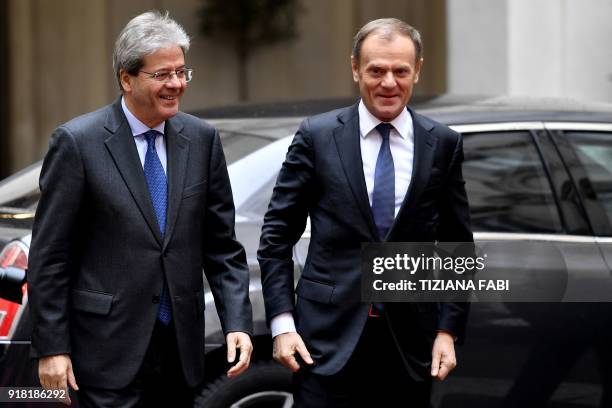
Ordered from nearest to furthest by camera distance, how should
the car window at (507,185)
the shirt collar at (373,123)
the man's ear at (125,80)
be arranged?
1. the man's ear at (125,80)
2. the shirt collar at (373,123)
3. the car window at (507,185)

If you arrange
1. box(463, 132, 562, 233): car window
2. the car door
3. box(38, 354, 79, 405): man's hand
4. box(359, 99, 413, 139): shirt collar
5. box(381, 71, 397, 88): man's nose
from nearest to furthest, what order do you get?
box(38, 354, 79, 405): man's hand, box(381, 71, 397, 88): man's nose, box(359, 99, 413, 139): shirt collar, the car door, box(463, 132, 562, 233): car window

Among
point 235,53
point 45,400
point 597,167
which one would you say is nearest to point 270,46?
point 235,53

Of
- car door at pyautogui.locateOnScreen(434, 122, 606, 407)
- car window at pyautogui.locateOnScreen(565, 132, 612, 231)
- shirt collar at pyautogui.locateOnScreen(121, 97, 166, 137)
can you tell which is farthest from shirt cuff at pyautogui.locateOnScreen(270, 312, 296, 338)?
car window at pyautogui.locateOnScreen(565, 132, 612, 231)

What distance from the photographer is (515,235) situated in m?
5.03

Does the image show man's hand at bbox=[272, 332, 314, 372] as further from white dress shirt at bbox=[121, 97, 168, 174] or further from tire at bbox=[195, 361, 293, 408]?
tire at bbox=[195, 361, 293, 408]

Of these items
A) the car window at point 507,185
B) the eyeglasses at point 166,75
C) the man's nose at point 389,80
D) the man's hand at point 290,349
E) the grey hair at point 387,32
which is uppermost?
the grey hair at point 387,32

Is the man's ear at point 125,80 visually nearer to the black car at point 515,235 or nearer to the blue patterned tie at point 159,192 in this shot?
the blue patterned tie at point 159,192

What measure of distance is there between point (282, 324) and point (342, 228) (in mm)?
333

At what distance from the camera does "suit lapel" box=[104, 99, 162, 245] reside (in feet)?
12.0

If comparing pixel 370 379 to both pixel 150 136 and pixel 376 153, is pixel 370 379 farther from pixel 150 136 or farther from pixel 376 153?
pixel 150 136

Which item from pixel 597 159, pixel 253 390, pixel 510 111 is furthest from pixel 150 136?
pixel 597 159

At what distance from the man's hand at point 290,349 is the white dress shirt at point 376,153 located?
0.03 m

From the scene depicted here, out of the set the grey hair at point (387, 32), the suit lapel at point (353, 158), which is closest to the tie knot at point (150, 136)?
the suit lapel at point (353, 158)

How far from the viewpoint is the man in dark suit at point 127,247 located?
141 inches
